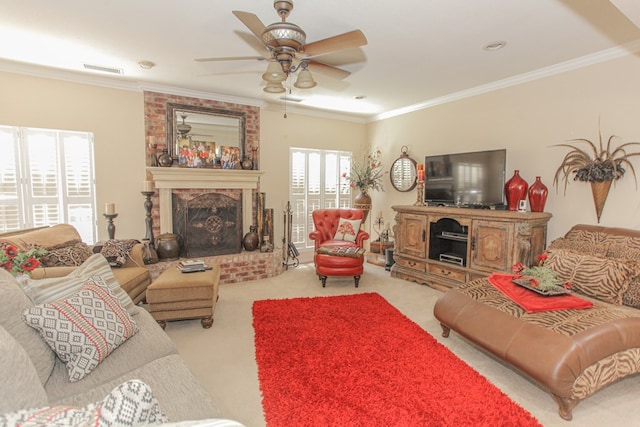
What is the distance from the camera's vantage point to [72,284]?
1.91m

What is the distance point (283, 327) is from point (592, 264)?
2760 millimetres

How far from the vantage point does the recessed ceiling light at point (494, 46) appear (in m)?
3.11

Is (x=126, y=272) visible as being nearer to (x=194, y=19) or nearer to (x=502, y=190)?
(x=194, y=19)

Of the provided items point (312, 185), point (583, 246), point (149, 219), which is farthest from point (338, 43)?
point (312, 185)

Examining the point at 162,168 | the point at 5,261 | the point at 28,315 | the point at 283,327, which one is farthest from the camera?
the point at 162,168

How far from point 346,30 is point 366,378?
9.58 ft

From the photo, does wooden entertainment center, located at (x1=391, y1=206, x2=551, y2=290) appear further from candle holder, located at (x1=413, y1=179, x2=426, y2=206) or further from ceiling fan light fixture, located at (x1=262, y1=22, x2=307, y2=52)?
ceiling fan light fixture, located at (x1=262, y1=22, x2=307, y2=52)

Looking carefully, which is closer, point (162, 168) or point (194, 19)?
point (194, 19)

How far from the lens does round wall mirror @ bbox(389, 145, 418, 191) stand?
559 centimetres

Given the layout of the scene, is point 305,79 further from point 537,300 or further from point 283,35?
point 537,300

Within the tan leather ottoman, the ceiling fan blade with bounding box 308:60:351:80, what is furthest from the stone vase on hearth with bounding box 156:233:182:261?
the ceiling fan blade with bounding box 308:60:351:80

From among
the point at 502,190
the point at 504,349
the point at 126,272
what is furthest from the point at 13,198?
the point at 502,190

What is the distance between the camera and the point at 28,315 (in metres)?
1.54

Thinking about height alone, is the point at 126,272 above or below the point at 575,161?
below
